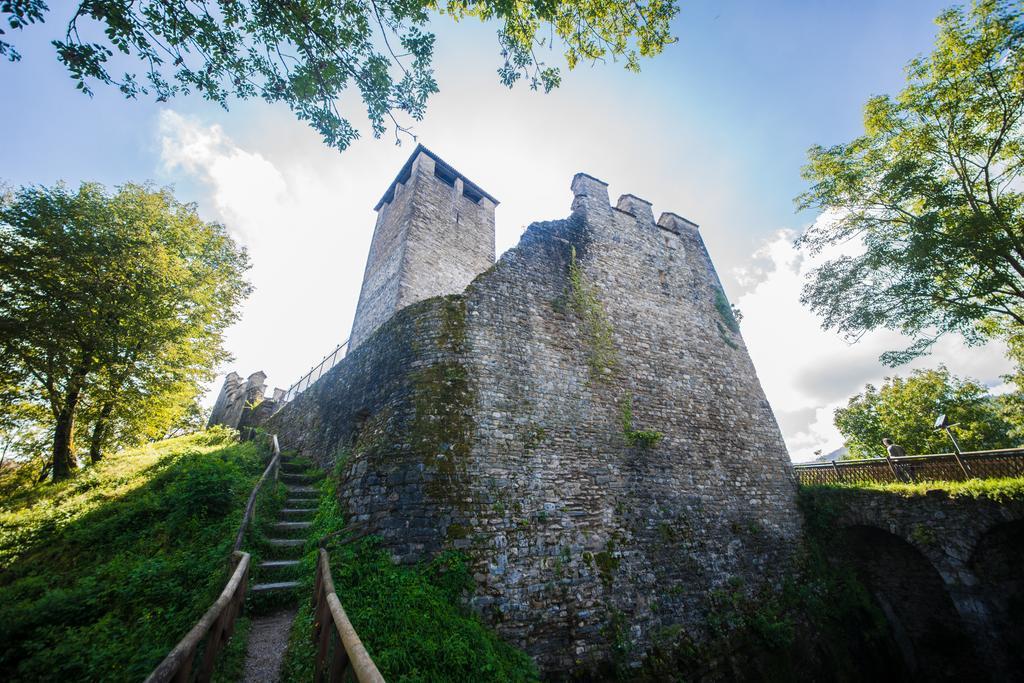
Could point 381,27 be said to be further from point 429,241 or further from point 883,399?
point 883,399

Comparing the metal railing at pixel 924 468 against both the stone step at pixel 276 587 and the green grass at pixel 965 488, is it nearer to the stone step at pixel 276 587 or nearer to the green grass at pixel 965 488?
the green grass at pixel 965 488

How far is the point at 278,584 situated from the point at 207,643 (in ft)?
Answer: 8.90

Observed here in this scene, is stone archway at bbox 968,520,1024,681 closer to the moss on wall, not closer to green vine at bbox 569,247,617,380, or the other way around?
green vine at bbox 569,247,617,380

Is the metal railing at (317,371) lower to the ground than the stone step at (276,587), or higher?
higher

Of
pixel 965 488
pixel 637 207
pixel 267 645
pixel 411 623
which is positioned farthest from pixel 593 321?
pixel 965 488

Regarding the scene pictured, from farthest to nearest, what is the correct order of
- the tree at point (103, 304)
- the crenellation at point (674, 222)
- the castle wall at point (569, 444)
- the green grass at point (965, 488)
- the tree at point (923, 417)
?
the tree at point (923, 417), the crenellation at point (674, 222), the tree at point (103, 304), the green grass at point (965, 488), the castle wall at point (569, 444)

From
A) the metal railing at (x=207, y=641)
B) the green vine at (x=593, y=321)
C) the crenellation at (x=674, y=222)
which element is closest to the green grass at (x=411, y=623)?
the metal railing at (x=207, y=641)

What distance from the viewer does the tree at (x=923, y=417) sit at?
70.2 ft

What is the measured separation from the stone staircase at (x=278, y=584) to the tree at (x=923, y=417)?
110ft

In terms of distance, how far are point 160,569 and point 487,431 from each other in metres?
4.70

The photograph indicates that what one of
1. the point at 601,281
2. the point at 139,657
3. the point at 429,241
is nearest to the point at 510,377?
the point at 601,281

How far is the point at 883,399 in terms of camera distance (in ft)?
87.9

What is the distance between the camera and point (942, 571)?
7926 mm

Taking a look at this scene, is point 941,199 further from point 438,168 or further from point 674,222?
point 438,168
